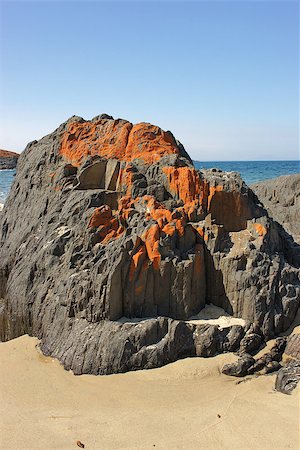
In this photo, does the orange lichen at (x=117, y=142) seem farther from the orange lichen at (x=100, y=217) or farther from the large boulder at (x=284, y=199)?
the large boulder at (x=284, y=199)

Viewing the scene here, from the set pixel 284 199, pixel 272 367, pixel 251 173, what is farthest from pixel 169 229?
pixel 251 173

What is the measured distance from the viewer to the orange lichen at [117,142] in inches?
553

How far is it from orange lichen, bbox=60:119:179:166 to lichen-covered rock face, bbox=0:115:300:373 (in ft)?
0.28

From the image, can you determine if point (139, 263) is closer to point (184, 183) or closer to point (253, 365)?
point (184, 183)

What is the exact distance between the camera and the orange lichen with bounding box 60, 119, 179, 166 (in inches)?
553

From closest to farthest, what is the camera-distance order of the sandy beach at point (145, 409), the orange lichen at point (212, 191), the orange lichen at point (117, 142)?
the sandy beach at point (145, 409) → the orange lichen at point (212, 191) → the orange lichen at point (117, 142)

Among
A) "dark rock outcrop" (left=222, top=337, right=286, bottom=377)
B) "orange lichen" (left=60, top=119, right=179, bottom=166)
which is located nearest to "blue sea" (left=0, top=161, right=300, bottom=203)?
"orange lichen" (left=60, top=119, right=179, bottom=166)

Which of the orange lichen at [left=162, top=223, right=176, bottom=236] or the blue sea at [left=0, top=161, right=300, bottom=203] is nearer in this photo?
the orange lichen at [left=162, top=223, right=176, bottom=236]

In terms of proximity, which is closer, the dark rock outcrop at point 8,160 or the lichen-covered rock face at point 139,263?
the lichen-covered rock face at point 139,263

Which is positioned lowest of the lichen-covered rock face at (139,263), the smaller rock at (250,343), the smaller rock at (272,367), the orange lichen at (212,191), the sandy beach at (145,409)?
the sandy beach at (145,409)

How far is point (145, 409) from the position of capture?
27.6 feet

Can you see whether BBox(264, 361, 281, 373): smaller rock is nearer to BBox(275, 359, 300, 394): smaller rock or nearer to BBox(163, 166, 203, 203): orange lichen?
BBox(275, 359, 300, 394): smaller rock

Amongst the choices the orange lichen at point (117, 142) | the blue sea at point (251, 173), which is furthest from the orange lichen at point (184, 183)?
the blue sea at point (251, 173)

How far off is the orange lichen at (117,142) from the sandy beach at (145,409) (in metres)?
7.01
